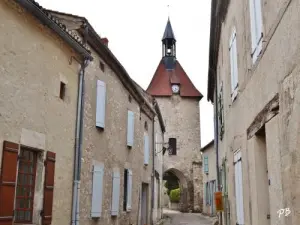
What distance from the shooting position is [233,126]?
27.6 feet

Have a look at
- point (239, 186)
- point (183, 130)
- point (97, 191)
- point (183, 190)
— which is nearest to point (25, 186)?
point (97, 191)

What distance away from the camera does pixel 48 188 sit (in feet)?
24.0

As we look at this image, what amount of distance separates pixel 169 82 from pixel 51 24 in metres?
28.2

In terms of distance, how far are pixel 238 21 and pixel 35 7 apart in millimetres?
3571

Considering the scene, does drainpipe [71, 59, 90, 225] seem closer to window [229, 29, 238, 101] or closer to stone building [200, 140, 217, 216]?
window [229, 29, 238, 101]

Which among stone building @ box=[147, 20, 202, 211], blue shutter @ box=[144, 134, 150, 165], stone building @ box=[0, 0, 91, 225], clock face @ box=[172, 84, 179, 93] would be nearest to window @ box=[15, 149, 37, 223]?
stone building @ box=[0, 0, 91, 225]

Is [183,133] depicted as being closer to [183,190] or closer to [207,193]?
[183,190]

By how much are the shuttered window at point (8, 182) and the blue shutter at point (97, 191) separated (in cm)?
366

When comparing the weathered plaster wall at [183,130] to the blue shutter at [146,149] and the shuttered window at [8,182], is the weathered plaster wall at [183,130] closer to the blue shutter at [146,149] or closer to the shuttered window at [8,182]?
the blue shutter at [146,149]

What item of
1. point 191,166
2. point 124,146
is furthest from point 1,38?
point 191,166

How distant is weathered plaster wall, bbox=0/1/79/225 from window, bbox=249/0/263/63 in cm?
377

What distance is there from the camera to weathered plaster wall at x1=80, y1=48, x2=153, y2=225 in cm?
948

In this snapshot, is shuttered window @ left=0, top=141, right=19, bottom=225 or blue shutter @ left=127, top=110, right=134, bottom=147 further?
blue shutter @ left=127, top=110, right=134, bottom=147

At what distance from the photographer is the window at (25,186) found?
6.67 metres
